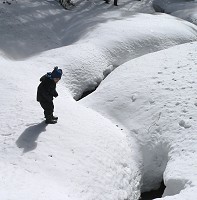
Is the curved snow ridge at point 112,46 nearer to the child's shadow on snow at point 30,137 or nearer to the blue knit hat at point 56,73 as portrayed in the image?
the child's shadow on snow at point 30,137

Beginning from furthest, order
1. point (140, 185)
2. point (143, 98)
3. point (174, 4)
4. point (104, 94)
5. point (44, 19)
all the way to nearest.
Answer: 1. point (174, 4)
2. point (44, 19)
3. point (104, 94)
4. point (143, 98)
5. point (140, 185)

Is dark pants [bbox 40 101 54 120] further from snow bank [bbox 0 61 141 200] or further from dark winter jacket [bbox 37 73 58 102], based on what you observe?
snow bank [bbox 0 61 141 200]

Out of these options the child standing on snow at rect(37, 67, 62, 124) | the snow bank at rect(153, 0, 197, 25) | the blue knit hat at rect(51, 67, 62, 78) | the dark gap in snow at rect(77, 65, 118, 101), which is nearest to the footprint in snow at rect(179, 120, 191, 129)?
the child standing on snow at rect(37, 67, 62, 124)

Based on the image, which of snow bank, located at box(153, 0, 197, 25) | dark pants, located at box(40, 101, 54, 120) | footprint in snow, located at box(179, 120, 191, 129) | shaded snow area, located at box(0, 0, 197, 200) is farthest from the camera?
snow bank, located at box(153, 0, 197, 25)

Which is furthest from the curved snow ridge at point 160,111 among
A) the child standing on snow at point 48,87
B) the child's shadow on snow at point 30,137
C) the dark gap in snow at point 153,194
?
the child standing on snow at point 48,87

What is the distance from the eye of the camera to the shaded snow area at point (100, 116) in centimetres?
1008

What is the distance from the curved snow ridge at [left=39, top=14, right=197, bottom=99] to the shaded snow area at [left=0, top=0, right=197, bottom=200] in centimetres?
7

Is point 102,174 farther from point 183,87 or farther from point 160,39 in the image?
point 160,39

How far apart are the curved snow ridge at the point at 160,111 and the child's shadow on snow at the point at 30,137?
4103mm

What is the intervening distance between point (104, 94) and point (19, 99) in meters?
4.56

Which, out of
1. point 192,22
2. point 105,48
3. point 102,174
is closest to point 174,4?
point 192,22

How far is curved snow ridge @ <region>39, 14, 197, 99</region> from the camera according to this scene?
1922 centimetres

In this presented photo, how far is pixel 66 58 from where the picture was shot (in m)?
20.2

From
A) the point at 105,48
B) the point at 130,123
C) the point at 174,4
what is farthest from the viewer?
the point at 174,4
